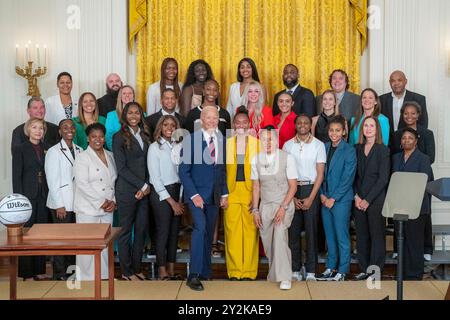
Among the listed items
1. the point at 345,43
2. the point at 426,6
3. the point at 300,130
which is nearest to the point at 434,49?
the point at 426,6

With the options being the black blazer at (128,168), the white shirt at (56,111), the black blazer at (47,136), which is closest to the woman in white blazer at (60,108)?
the white shirt at (56,111)

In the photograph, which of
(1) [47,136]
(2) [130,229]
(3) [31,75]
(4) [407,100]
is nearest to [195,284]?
(2) [130,229]

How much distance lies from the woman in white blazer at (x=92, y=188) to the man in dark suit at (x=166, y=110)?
59 centimetres

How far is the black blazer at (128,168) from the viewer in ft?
20.1

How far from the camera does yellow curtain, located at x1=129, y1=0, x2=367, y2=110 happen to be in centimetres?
785

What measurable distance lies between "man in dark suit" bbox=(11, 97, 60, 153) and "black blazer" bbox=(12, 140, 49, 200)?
17cm

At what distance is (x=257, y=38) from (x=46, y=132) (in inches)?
111

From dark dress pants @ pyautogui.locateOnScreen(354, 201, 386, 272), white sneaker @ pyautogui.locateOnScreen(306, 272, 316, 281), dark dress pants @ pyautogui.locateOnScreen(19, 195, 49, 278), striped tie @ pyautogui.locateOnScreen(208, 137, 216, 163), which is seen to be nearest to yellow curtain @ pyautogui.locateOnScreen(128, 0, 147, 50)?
striped tie @ pyautogui.locateOnScreen(208, 137, 216, 163)

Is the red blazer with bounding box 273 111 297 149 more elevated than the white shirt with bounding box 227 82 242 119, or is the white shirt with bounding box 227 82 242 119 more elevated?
the white shirt with bounding box 227 82 242 119

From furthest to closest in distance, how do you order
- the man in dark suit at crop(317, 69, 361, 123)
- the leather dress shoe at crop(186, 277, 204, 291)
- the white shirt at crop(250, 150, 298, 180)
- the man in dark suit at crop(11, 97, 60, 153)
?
1. the man in dark suit at crop(317, 69, 361, 123)
2. the man in dark suit at crop(11, 97, 60, 153)
3. the white shirt at crop(250, 150, 298, 180)
4. the leather dress shoe at crop(186, 277, 204, 291)

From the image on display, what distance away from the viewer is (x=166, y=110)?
657 centimetres

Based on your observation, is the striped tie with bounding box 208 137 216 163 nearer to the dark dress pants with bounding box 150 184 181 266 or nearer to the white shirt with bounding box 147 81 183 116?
the dark dress pants with bounding box 150 184 181 266

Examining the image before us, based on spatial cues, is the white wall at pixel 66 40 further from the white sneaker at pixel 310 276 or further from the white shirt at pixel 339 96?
the white sneaker at pixel 310 276

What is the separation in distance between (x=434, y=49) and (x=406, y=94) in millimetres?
1112
